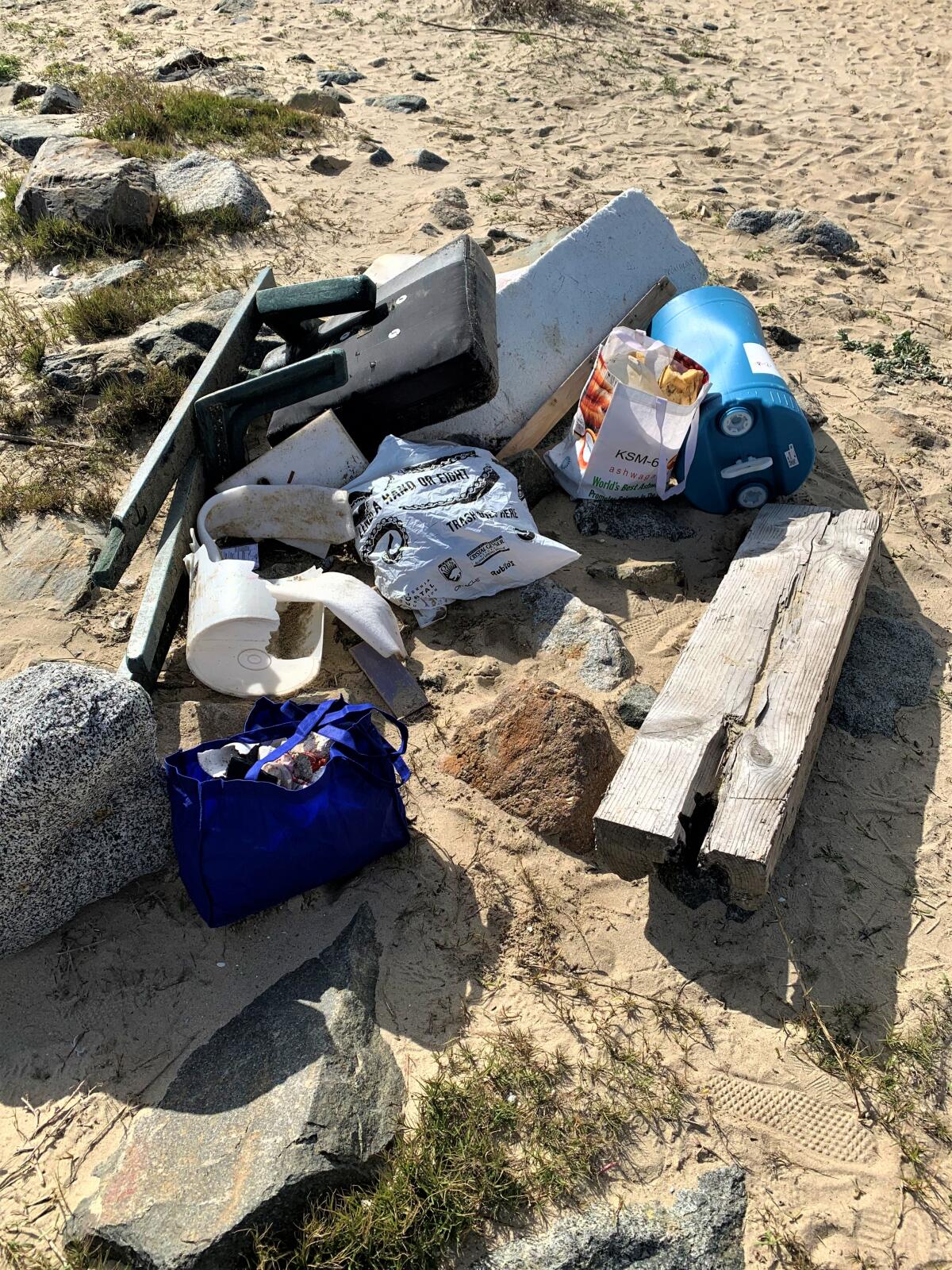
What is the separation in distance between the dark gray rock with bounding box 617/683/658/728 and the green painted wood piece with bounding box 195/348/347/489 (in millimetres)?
1877

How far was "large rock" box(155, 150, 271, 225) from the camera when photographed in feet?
22.7

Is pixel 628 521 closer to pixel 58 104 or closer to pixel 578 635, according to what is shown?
pixel 578 635

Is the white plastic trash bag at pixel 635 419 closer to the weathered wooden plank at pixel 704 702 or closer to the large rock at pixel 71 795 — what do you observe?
the weathered wooden plank at pixel 704 702

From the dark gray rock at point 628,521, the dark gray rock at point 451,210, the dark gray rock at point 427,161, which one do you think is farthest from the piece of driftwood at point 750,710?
the dark gray rock at point 427,161

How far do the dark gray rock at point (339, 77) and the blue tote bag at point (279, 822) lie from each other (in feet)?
28.9

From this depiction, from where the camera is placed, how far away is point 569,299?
16.3ft

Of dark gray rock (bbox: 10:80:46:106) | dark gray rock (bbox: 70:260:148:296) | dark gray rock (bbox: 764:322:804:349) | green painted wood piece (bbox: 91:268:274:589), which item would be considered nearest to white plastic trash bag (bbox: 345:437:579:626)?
green painted wood piece (bbox: 91:268:274:589)

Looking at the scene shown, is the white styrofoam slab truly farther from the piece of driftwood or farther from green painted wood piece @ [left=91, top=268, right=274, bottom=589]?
the piece of driftwood

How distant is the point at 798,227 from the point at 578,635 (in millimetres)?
4426

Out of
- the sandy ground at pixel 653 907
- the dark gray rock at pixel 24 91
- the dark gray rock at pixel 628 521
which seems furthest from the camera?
the dark gray rock at pixel 24 91

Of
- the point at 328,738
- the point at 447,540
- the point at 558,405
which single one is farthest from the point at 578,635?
the point at 558,405

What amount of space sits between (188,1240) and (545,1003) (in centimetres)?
104

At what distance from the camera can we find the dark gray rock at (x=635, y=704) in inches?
138

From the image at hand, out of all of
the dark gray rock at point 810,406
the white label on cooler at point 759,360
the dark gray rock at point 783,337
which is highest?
the white label on cooler at point 759,360
